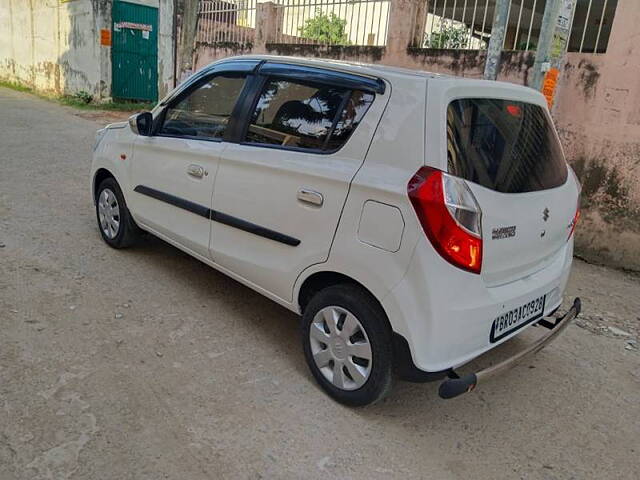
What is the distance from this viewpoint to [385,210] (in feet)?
8.03

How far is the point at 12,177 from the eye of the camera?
6703 millimetres

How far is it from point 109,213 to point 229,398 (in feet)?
8.07

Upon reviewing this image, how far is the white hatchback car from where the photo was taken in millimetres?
2371

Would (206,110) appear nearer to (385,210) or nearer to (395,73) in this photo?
(395,73)

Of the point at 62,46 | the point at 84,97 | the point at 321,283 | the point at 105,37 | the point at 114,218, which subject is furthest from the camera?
the point at 62,46

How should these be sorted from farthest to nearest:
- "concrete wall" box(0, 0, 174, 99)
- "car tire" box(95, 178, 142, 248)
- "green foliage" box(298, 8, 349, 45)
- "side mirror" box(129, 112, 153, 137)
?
"concrete wall" box(0, 0, 174, 99), "green foliage" box(298, 8, 349, 45), "car tire" box(95, 178, 142, 248), "side mirror" box(129, 112, 153, 137)

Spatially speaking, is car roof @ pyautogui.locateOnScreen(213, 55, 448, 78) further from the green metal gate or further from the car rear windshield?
the green metal gate

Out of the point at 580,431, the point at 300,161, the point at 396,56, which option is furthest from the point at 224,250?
the point at 396,56

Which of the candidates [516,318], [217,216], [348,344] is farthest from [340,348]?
[217,216]

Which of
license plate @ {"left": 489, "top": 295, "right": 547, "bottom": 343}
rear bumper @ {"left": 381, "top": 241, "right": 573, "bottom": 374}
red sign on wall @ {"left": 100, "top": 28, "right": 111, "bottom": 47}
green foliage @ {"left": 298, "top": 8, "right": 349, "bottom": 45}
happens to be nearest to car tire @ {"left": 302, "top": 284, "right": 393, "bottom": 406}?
rear bumper @ {"left": 381, "top": 241, "right": 573, "bottom": 374}

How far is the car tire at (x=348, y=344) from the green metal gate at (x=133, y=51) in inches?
576

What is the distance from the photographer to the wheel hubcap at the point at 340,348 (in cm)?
265

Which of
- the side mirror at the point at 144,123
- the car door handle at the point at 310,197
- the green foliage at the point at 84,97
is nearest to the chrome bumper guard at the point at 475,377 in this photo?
the car door handle at the point at 310,197

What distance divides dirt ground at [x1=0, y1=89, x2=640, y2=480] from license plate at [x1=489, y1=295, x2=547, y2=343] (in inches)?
20.7
